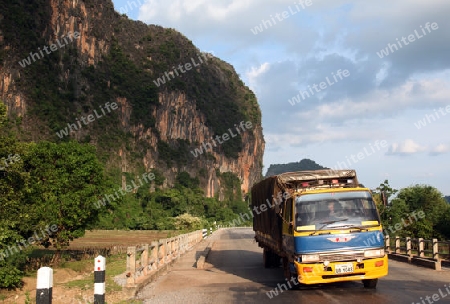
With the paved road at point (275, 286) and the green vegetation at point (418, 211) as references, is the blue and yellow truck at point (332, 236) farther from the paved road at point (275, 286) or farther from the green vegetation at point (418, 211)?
the green vegetation at point (418, 211)

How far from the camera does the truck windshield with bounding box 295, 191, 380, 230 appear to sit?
10562 millimetres

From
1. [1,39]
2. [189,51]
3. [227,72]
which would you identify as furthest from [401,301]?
[227,72]

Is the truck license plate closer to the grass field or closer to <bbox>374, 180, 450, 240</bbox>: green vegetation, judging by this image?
<bbox>374, 180, 450, 240</bbox>: green vegetation

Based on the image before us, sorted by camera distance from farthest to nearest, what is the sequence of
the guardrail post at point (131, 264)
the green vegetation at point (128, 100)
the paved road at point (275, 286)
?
the green vegetation at point (128, 100) → the guardrail post at point (131, 264) → the paved road at point (275, 286)

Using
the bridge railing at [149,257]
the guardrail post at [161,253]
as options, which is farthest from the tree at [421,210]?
the guardrail post at [161,253]

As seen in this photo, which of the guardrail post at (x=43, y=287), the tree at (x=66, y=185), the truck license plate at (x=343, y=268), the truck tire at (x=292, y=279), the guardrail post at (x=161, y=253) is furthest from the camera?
the tree at (x=66, y=185)

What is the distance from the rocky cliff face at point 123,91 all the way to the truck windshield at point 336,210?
8469cm

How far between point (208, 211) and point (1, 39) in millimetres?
59149

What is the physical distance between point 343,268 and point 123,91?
118 metres

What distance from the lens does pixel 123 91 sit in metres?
124

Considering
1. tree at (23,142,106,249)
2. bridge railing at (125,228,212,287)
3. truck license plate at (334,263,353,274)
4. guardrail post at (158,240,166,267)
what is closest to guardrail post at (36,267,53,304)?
bridge railing at (125,228,212,287)

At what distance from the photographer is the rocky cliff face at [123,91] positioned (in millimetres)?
97750

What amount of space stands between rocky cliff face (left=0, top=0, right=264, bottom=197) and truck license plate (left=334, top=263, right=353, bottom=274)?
85.6m

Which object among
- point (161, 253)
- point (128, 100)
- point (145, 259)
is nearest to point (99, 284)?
point (145, 259)
